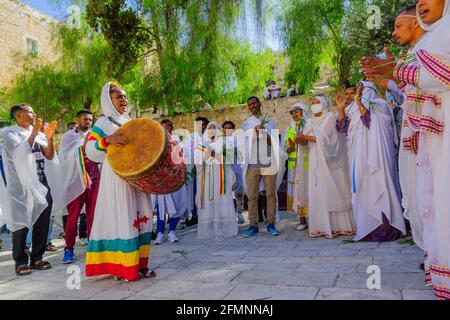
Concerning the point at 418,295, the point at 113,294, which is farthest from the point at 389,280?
the point at 113,294

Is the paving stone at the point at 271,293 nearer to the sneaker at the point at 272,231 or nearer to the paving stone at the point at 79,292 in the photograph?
the paving stone at the point at 79,292

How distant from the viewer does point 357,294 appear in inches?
111

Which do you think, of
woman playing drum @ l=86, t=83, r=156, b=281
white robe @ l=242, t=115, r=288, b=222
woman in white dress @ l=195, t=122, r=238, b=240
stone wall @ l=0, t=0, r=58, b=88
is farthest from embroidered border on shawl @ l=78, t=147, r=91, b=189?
stone wall @ l=0, t=0, r=58, b=88

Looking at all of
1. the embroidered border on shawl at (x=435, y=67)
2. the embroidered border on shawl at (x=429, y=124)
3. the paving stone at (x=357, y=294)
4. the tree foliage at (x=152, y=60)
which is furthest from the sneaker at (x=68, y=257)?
the tree foliage at (x=152, y=60)

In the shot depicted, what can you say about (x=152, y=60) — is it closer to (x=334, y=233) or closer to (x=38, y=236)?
(x=38, y=236)

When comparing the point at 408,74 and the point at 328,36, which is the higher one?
the point at 328,36

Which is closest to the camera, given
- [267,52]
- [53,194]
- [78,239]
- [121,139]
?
[121,139]

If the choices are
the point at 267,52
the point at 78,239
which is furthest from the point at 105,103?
the point at 267,52

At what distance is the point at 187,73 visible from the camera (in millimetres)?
12438

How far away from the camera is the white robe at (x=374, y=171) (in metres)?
4.95

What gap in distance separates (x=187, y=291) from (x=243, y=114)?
1058cm

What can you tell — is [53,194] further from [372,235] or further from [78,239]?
[372,235]

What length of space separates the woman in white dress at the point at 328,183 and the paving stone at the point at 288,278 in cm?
208
